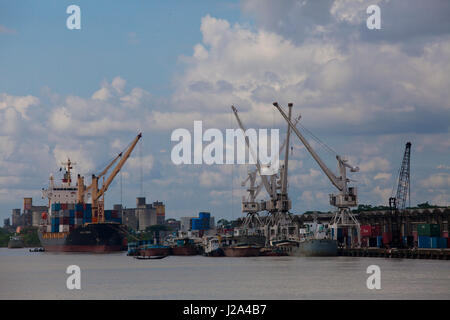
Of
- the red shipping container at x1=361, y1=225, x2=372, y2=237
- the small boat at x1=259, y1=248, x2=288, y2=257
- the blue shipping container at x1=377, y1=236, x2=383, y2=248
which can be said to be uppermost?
the red shipping container at x1=361, y1=225, x2=372, y2=237

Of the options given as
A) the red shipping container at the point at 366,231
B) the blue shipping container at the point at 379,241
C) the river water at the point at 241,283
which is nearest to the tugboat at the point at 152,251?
the red shipping container at the point at 366,231

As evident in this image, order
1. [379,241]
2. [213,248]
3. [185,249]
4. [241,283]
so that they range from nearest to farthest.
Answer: [241,283] → [379,241] → [213,248] → [185,249]

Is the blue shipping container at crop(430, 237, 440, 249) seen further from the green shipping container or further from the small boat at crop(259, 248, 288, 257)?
the small boat at crop(259, 248, 288, 257)

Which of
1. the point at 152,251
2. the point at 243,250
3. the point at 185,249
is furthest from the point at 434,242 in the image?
the point at 185,249

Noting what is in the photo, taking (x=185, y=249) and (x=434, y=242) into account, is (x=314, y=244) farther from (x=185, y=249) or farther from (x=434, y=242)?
(x=185, y=249)

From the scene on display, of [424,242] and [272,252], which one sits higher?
[424,242]

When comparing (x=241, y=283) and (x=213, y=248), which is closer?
(x=241, y=283)

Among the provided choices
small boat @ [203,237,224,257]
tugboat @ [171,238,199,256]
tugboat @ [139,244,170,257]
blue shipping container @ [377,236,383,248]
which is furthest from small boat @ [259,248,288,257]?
tugboat @ [171,238,199,256]

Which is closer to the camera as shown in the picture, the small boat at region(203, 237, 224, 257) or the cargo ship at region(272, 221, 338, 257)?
the cargo ship at region(272, 221, 338, 257)

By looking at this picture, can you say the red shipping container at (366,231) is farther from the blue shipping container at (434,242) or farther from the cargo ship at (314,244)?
the blue shipping container at (434,242)

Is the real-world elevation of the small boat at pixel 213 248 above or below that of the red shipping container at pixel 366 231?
below
